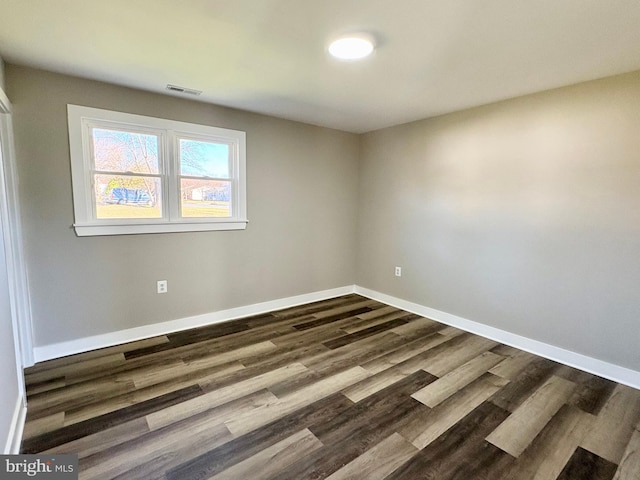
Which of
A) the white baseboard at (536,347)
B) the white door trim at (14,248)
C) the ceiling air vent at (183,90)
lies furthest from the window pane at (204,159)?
the white baseboard at (536,347)

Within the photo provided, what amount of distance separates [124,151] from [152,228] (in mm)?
722

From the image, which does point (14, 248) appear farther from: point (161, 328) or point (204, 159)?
point (204, 159)

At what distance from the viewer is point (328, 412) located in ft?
6.49

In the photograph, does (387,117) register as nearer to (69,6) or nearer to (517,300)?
(517,300)

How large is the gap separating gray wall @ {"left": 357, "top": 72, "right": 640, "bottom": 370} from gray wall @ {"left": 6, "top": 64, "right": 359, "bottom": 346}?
0.96 metres

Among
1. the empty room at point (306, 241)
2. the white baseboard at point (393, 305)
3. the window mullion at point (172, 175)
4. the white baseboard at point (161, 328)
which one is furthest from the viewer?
the window mullion at point (172, 175)

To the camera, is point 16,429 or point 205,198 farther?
point 205,198

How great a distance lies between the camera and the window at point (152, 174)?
2.60 m

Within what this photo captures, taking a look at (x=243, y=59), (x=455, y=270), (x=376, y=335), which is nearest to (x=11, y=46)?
(x=243, y=59)

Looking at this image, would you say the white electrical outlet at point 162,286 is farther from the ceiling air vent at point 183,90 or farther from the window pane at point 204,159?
the ceiling air vent at point 183,90

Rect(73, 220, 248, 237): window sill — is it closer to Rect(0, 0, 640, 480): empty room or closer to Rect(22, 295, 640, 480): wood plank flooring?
Rect(0, 0, 640, 480): empty room

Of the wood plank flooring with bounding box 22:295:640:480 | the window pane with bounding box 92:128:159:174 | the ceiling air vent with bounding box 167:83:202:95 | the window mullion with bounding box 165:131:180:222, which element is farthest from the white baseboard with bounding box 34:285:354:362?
the ceiling air vent with bounding box 167:83:202:95

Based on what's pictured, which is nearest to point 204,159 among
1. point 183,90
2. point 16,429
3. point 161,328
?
point 183,90

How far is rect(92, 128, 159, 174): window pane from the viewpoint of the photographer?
266cm
